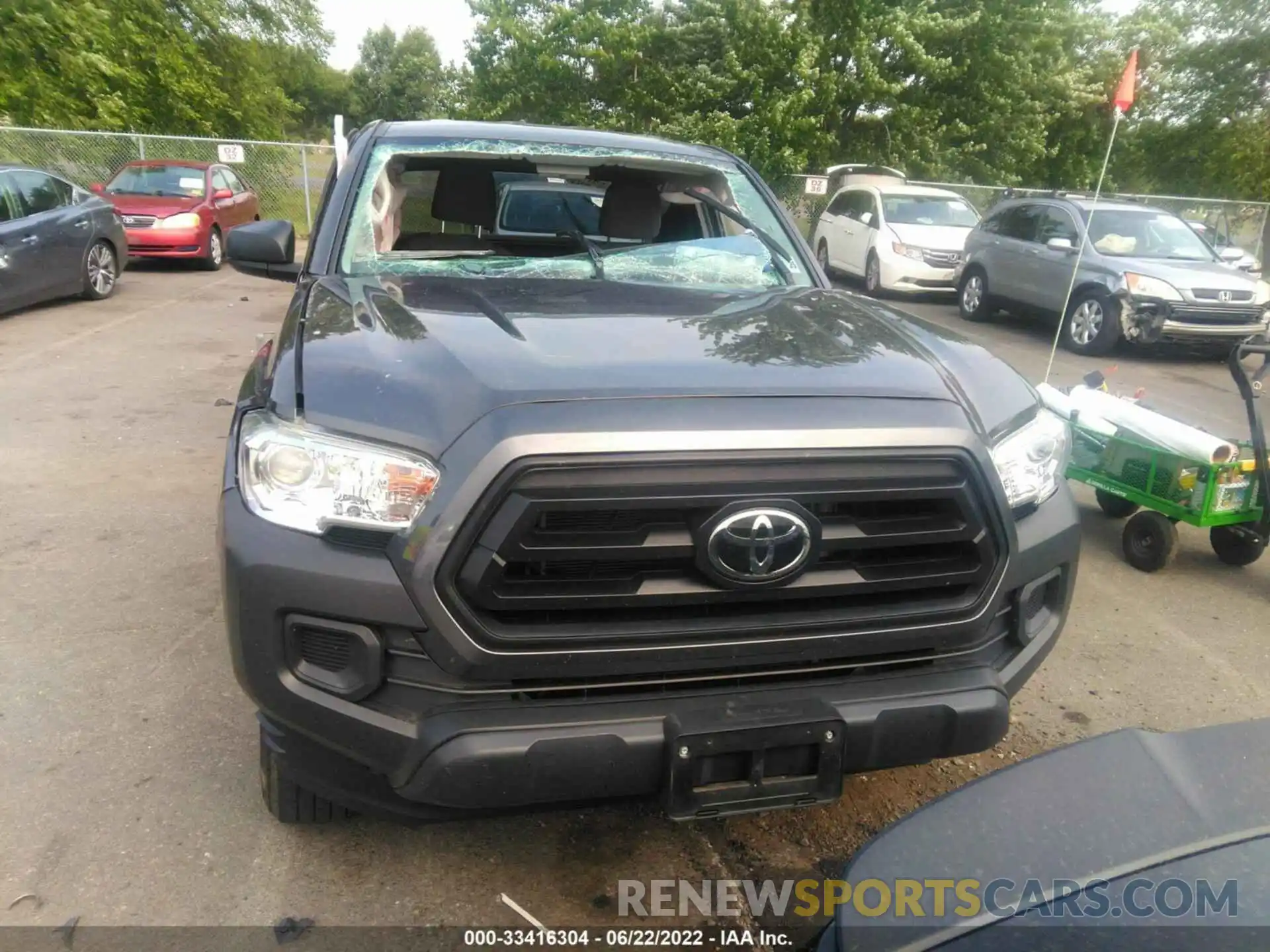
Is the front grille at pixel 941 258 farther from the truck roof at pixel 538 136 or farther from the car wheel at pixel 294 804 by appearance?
the car wheel at pixel 294 804

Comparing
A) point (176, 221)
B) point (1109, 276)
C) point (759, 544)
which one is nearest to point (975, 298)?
point (1109, 276)

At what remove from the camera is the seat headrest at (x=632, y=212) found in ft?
12.0

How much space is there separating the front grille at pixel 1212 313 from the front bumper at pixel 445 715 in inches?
390

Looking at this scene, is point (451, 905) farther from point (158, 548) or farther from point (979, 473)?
point (158, 548)

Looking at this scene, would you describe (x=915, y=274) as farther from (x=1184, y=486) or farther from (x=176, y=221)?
(x=176, y=221)

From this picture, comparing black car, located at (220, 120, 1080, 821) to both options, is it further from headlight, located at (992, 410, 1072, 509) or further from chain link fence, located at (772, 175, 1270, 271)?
chain link fence, located at (772, 175, 1270, 271)

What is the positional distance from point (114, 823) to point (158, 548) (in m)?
2.07

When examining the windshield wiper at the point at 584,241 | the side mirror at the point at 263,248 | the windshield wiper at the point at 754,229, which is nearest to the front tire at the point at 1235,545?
the windshield wiper at the point at 754,229

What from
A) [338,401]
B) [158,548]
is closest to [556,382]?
[338,401]

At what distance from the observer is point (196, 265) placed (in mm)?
15469

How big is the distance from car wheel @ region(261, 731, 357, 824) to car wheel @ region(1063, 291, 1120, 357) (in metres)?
10.3

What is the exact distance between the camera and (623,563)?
197 centimetres

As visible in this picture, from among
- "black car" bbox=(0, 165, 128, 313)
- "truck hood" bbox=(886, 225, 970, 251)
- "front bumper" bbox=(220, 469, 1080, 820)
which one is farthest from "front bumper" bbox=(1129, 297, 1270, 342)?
"black car" bbox=(0, 165, 128, 313)

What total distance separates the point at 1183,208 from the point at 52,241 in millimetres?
19710
